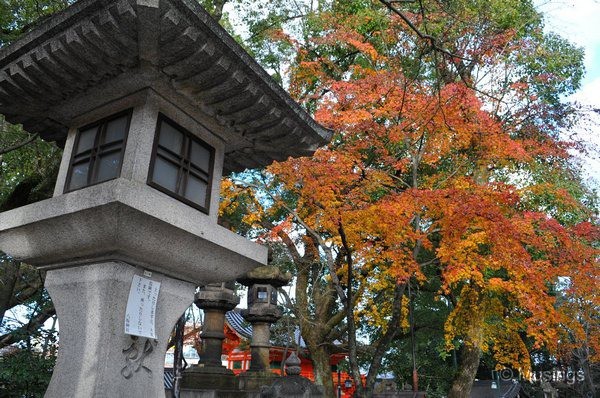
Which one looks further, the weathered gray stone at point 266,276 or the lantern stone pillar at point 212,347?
the weathered gray stone at point 266,276

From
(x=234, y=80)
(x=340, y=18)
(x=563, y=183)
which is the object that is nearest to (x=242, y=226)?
(x=340, y=18)

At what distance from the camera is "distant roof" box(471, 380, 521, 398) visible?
2085 centimetres

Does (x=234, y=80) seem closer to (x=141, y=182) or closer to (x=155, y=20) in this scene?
(x=155, y=20)

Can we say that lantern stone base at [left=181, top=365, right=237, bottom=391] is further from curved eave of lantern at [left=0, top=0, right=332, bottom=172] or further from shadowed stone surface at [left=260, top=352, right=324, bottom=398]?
curved eave of lantern at [left=0, top=0, right=332, bottom=172]

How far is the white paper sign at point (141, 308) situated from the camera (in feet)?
12.2

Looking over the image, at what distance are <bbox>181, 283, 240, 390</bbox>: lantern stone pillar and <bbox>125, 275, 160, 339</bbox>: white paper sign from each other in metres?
5.57

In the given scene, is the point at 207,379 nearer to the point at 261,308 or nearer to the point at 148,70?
the point at 261,308

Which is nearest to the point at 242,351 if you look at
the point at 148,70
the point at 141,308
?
the point at 141,308

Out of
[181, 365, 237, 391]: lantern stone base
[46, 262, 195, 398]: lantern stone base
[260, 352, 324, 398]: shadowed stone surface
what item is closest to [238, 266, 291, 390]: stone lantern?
[181, 365, 237, 391]: lantern stone base

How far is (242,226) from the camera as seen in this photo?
52.3 feet

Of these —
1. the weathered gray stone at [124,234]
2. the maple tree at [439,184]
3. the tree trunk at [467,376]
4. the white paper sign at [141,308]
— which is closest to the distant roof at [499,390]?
the maple tree at [439,184]

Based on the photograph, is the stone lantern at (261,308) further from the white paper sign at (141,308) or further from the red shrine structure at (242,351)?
the red shrine structure at (242,351)

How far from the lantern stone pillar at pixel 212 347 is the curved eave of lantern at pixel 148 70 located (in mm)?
5432

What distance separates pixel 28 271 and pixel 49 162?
5187 millimetres
